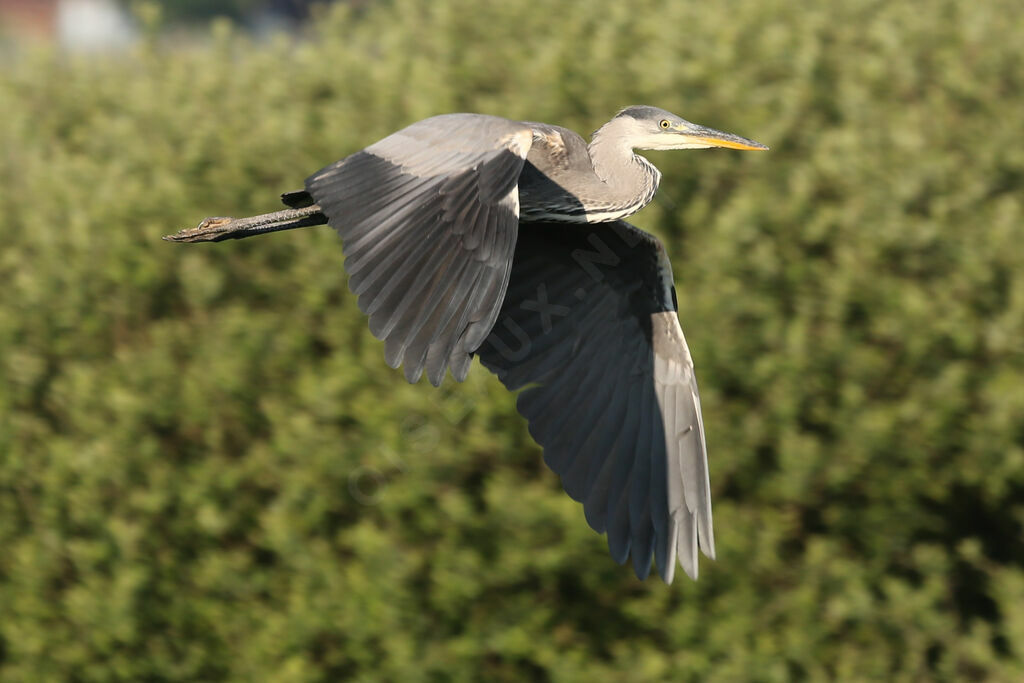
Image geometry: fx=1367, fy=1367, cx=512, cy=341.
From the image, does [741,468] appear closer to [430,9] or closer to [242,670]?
[242,670]

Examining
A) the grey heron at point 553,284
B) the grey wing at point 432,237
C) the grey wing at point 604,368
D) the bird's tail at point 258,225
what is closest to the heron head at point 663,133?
the grey heron at point 553,284

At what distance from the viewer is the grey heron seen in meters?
3.54

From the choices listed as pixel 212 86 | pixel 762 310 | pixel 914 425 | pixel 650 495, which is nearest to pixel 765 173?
pixel 762 310

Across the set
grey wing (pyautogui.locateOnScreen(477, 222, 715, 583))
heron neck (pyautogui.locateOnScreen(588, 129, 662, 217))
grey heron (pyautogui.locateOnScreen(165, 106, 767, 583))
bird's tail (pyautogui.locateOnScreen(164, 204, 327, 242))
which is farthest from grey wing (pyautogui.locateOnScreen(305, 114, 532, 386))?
grey wing (pyautogui.locateOnScreen(477, 222, 715, 583))

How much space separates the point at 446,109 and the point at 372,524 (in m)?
1.95

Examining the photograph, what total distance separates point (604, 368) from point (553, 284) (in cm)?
35

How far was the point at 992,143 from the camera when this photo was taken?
235 inches

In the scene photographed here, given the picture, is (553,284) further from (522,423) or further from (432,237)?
(432,237)

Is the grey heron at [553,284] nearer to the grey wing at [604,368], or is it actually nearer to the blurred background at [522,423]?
the grey wing at [604,368]

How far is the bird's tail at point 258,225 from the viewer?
4289mm

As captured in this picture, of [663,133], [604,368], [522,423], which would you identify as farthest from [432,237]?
[522,423]

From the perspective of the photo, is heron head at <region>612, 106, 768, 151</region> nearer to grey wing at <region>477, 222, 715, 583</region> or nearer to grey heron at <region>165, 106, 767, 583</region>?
grey heron at <region>165, 106, 767, 583</region>

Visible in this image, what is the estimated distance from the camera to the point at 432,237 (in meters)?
3.62

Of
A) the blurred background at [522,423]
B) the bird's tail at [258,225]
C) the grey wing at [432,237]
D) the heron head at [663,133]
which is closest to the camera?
the grey wing at [432,237]
